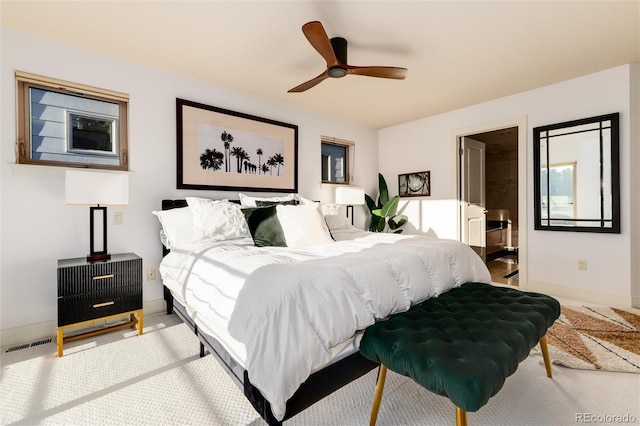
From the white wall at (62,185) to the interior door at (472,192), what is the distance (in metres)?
3.35

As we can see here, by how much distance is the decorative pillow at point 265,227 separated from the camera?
8.18 ft

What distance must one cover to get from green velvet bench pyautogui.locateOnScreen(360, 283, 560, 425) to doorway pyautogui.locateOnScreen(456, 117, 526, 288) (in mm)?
2560

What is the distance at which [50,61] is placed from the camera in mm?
2449

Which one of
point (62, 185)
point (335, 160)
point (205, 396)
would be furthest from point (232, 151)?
point (205, 396)

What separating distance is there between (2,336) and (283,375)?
2.57 meters

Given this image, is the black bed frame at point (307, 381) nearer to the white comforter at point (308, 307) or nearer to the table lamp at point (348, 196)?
the white comforter at point (308, 307)

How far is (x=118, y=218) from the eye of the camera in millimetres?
2736

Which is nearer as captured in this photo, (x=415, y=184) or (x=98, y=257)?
(x=98, y=257)

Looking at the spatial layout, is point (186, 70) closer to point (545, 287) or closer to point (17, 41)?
point (17, 41)

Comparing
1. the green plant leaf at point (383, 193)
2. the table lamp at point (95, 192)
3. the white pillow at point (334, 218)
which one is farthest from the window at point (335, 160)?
the table lamp at point (95, 192)

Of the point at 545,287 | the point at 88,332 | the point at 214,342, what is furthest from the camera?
the point at 545,287

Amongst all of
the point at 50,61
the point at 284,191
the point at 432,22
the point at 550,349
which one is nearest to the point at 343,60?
the point at 432,22

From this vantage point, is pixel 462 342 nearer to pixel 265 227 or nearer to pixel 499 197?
pixel 265 227

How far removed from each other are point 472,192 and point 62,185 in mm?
5035
